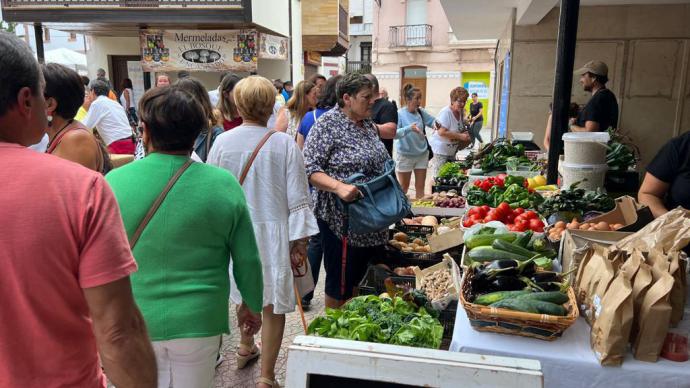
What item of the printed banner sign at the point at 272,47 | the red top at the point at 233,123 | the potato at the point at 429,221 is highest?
the printed banner sign at the point at 272,47

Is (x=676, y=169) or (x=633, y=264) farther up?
(x=676, y=169)

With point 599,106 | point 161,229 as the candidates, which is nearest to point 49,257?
point 161,229

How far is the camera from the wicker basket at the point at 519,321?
82.8 inches

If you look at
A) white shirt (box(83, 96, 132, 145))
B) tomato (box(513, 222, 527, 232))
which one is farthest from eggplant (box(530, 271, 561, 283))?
white shirt (box(83, 96, 132, 145))

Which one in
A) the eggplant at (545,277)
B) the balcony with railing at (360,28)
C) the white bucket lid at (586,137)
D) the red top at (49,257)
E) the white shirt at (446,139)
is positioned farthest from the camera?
the balcony with railing at (360,28)

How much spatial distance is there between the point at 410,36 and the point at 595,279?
101 ft

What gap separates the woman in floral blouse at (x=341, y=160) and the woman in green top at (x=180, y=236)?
1337 millimetres

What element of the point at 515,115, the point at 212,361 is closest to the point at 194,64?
the point at 515,115

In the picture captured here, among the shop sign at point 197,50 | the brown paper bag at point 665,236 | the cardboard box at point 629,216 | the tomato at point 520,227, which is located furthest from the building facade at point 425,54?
the brown paper bag at point 665,236

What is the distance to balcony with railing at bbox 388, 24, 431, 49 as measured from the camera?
101 ft

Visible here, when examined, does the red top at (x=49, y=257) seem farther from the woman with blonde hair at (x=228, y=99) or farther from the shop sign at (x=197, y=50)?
the shop sign at (x=197, y=50)

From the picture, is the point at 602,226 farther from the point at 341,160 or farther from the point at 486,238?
the point at 341,160

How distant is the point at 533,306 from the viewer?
85.0 inches

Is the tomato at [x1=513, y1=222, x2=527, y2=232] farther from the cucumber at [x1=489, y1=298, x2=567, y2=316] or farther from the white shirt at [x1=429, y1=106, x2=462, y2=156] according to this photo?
the white shirt at [x1=429, y1=106, x2=462, y2=156]
